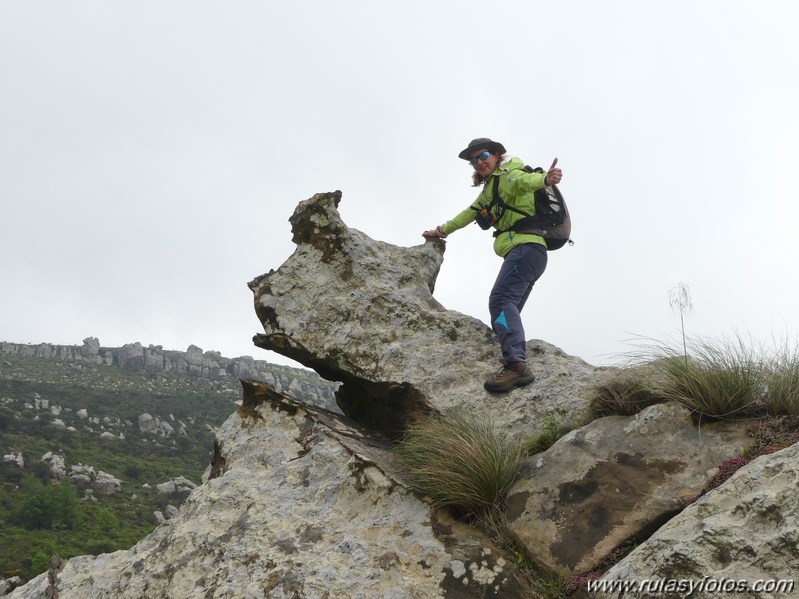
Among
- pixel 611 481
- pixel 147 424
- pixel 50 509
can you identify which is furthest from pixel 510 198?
pixel 147 424

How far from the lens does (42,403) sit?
74.1 meters

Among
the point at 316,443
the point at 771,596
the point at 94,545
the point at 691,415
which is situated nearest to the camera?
the point at 771,596

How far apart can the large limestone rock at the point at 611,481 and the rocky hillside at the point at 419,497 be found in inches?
0.4

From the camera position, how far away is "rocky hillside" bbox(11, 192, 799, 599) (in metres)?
3.73

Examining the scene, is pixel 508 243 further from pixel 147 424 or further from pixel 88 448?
pixel 147 424

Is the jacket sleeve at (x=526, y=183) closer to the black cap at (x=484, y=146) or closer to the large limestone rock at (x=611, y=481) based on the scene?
the black cap at (x=484, y=146)

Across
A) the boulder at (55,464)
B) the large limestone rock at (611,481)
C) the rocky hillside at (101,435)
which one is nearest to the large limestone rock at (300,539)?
the large limestone rock at (611,481)

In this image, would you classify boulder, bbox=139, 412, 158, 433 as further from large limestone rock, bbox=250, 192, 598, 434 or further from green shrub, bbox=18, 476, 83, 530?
large limestone rock, bbox=250, 192, 598, 434

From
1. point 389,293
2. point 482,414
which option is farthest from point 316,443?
point 389,293

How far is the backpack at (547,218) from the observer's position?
680 cm

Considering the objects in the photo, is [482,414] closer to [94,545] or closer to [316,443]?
[316,443]

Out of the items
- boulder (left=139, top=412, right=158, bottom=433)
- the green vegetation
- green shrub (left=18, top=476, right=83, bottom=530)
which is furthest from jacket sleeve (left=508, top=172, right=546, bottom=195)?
boulder (left=139, top=412, right=158, bottom=433)

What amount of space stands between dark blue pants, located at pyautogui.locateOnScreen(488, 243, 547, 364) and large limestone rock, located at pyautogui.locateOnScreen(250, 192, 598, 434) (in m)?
0.42

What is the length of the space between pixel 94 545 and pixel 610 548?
44.2m
